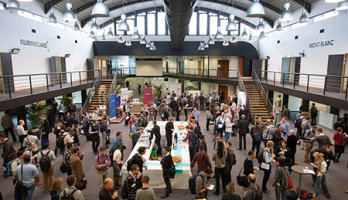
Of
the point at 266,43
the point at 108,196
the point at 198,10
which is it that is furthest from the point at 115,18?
the point at 108,196

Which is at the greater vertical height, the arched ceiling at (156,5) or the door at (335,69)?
the arched ceiling at (156,5)

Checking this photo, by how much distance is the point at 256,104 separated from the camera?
16016mm

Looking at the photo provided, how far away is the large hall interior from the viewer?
622cm

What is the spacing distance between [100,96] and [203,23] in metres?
14.5

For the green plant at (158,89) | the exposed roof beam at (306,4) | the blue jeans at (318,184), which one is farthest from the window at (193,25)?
the blue jeans at (318,184)

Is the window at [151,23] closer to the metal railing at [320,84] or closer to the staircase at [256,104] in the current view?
the staircase at [256,104]

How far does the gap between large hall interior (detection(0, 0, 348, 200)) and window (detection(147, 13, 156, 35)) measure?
11 centimetres

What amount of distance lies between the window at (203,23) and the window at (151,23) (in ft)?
16.9

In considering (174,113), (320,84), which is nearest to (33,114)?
(174,113)

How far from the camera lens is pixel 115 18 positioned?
25.5 meters

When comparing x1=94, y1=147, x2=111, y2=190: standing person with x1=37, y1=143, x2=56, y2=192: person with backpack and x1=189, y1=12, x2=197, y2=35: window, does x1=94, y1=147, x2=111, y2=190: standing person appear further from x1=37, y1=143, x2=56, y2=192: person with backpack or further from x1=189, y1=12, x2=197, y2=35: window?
x1=189, y1=12, x2=197, y2=35: window

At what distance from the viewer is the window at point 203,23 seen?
25.4 meters

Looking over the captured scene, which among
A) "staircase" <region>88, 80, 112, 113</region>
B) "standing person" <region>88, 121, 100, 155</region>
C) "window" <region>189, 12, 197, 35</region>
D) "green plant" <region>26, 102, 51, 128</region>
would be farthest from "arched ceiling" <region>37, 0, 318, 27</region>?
"standing person" <region>88, 121, 100, 155</region>

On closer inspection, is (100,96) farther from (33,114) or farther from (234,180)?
(234,180)
